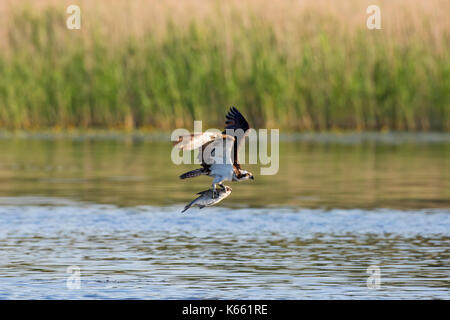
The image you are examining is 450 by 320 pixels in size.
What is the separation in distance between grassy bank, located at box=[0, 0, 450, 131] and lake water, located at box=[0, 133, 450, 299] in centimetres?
335

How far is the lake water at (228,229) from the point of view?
10391 mm

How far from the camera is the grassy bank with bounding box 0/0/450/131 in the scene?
26.9 m

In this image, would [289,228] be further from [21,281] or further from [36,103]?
[36,103]

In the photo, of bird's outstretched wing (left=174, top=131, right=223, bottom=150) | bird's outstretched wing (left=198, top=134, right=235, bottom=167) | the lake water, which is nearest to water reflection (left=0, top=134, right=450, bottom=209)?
the lake water

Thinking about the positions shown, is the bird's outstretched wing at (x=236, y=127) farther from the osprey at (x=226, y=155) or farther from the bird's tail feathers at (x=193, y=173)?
the bird's tail feathers at (x=193, y=173)

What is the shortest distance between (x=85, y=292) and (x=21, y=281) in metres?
0.75

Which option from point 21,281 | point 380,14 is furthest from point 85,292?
point 380,14

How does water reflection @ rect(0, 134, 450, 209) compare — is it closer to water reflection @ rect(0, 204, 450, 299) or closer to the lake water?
the lake water

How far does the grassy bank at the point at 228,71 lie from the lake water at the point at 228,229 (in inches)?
132

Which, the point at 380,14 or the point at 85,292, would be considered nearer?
the point at 85,292

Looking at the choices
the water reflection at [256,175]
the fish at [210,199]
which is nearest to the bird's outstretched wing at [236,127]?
the fish at [210,199]

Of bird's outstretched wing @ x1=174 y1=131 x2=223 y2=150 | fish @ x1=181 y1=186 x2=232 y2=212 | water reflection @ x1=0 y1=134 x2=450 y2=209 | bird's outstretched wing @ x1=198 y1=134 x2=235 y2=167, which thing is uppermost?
bird's outstretched wing @ x1=174 y1=131 x2=223 y2=150

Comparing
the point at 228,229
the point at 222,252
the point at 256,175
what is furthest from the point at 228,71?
the point at 222,252
